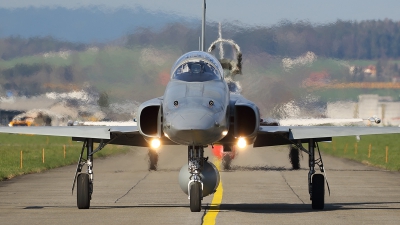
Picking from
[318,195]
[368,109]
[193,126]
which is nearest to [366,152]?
[368,109]

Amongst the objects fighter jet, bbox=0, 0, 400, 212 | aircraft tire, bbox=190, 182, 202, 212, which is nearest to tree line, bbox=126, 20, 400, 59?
fighter jet, bbox=0, 0, 400, 212

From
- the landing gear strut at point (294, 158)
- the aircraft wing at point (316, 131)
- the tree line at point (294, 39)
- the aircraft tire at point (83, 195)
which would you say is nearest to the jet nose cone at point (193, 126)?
the aircraft wing at point (316, 131)

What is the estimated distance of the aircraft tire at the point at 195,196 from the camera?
1689cm

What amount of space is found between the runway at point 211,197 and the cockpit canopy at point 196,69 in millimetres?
2686

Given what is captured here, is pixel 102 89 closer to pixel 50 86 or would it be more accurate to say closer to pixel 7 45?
pixel 50 86

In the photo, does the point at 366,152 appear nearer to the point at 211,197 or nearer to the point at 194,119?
the point at 211,197

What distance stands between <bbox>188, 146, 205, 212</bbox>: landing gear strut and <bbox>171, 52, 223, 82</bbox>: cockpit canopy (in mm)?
1479

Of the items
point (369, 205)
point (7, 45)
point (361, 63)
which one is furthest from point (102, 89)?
point (369, 205)

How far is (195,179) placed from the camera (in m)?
17.1

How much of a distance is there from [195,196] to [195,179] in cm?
32

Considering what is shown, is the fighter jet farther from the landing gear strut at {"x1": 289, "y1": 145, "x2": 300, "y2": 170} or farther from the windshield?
the landing gear strut at {"x1": 289, "y1": 145, "x2": 300, "y2": 170}

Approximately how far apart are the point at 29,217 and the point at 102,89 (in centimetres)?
1341

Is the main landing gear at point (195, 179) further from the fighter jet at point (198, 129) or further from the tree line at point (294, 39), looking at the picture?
the tree line at point (294, 39)

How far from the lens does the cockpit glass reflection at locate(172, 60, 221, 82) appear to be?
1816cm
